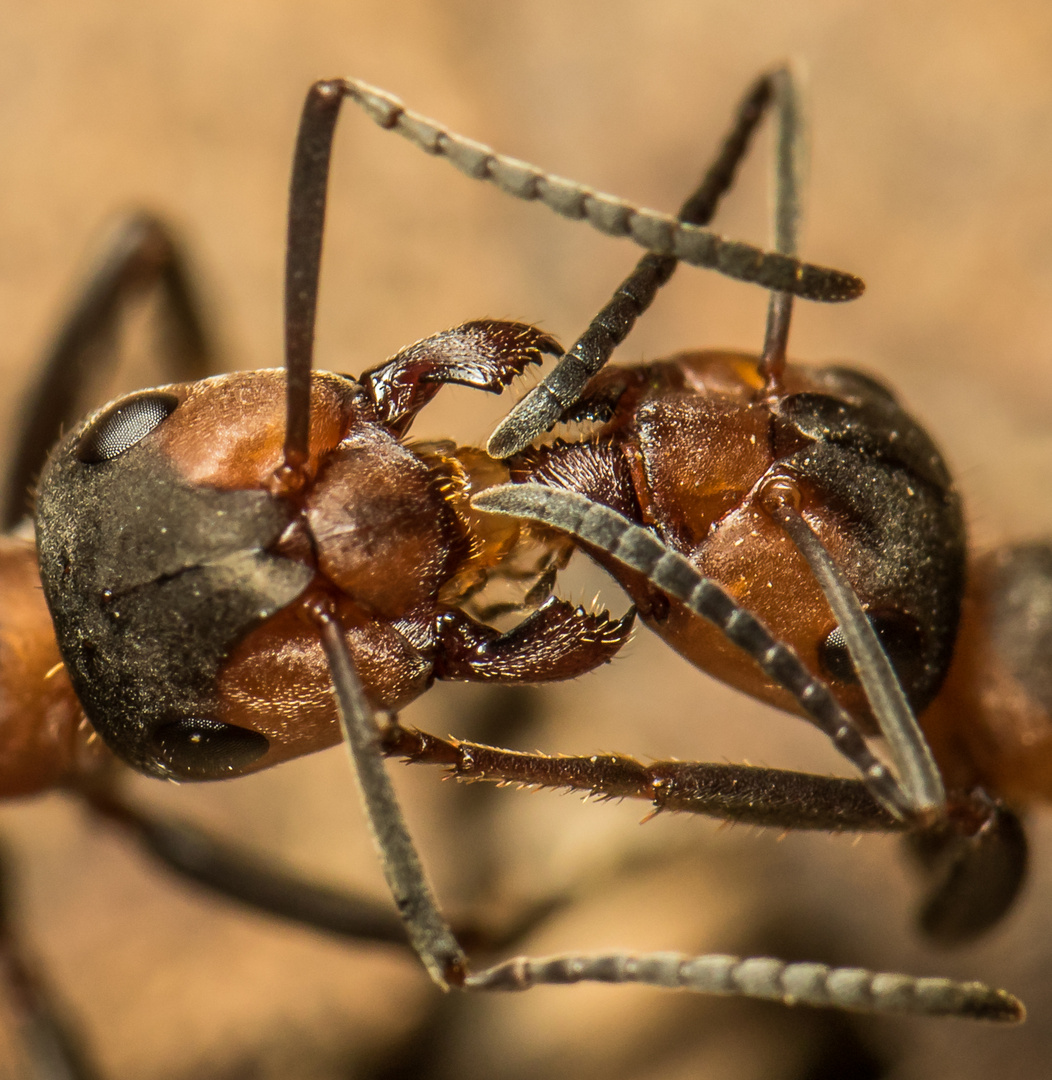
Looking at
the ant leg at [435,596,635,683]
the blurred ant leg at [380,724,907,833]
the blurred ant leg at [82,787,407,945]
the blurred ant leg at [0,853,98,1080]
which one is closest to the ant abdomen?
the blurred ant leg at [380,724,907,833]

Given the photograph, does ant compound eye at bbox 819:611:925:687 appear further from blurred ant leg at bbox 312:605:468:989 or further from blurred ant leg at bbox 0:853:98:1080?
blurred ant leg at bbox 0:853:98:1080

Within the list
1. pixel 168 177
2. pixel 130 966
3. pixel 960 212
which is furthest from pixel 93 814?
pixel 960 212

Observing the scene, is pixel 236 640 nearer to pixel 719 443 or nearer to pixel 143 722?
pixel 143 722

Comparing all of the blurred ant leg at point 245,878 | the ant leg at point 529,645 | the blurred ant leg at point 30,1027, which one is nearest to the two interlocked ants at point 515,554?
the ant leg at point 529,645

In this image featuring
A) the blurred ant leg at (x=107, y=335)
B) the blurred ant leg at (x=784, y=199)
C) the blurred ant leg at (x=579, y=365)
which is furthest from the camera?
the blurred ant leg at (x=107, y=335)

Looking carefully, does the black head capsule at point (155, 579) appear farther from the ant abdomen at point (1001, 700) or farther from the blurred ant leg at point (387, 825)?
the ant abdomen at point (1001, 700)

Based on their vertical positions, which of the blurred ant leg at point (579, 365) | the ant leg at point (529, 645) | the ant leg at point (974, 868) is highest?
the blurred ant leg at point (579, 365)

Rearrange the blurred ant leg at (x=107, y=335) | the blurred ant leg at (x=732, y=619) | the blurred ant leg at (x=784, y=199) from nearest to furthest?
the blurred ant leg at (x=732, y=619)
the blurred ant leg at (x=784, y=199)
the blurred ant leg at (x=107, y=335)
